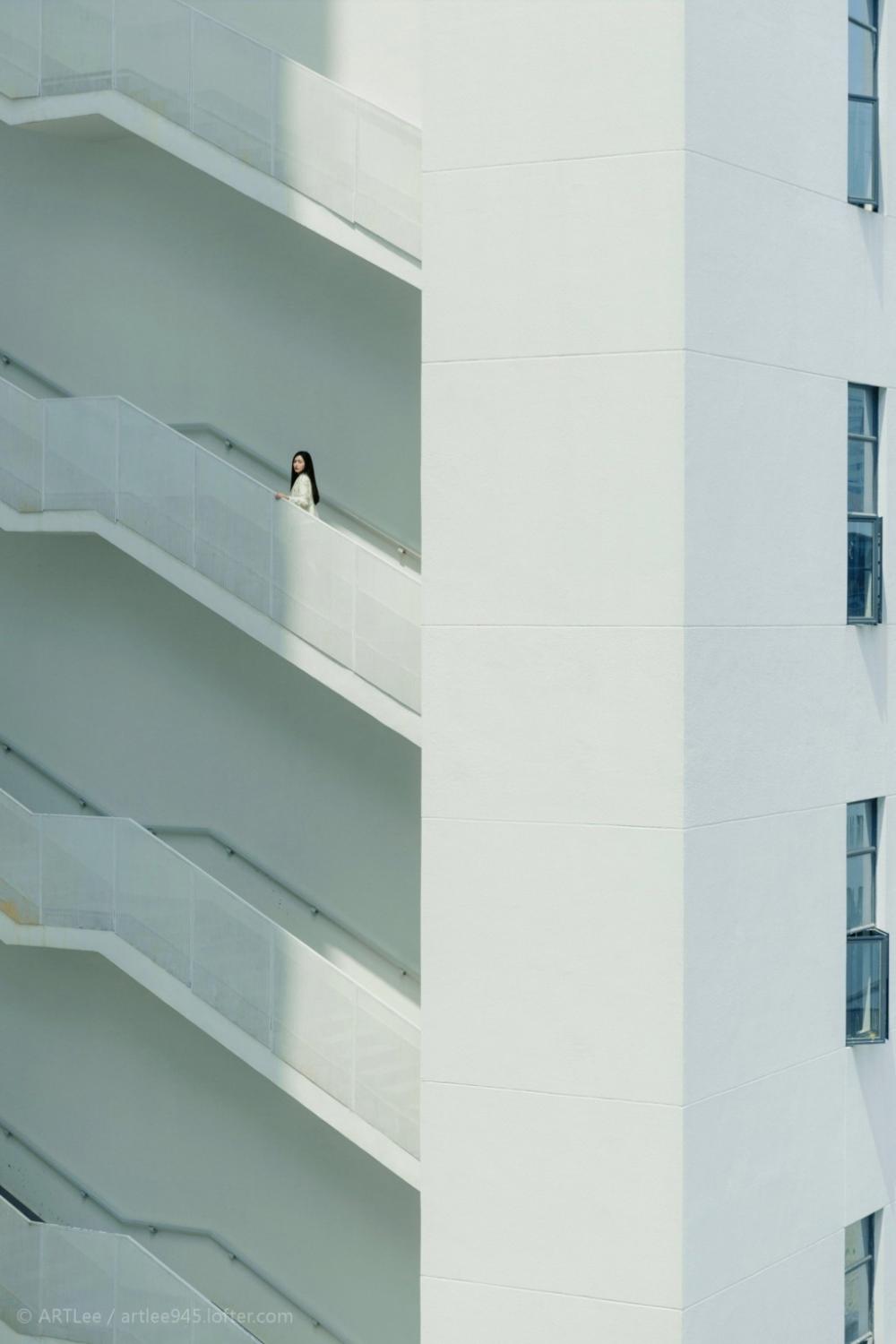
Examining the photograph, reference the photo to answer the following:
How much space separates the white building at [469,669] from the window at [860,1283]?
0.29 ft

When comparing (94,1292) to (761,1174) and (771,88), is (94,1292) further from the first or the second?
(771,88)

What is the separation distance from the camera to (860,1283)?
17859 mm

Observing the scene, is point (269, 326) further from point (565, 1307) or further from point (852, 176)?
point (565, 1307)

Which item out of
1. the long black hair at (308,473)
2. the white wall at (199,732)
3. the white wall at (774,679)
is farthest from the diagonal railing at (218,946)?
the long black hair at (308,473)

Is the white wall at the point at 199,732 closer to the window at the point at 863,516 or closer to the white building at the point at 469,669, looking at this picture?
the white building at the point at 469,669

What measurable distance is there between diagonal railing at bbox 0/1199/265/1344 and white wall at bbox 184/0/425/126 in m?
10.3

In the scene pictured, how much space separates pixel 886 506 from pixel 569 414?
3.76m

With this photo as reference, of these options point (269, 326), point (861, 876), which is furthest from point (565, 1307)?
point (269, 326)

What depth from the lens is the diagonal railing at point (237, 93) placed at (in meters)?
16.3

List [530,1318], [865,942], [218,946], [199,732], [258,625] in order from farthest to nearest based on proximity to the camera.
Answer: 1. [199,732]
2. [865,942]
3. [218,946]
4. [258,625]
5. [530,1318]

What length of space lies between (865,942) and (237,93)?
8.73 meters

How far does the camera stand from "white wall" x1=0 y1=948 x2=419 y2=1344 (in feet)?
61.9

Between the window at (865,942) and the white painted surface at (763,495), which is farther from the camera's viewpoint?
the window at (865,942)

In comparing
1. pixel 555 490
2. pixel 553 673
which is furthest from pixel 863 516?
pixel 553 673
